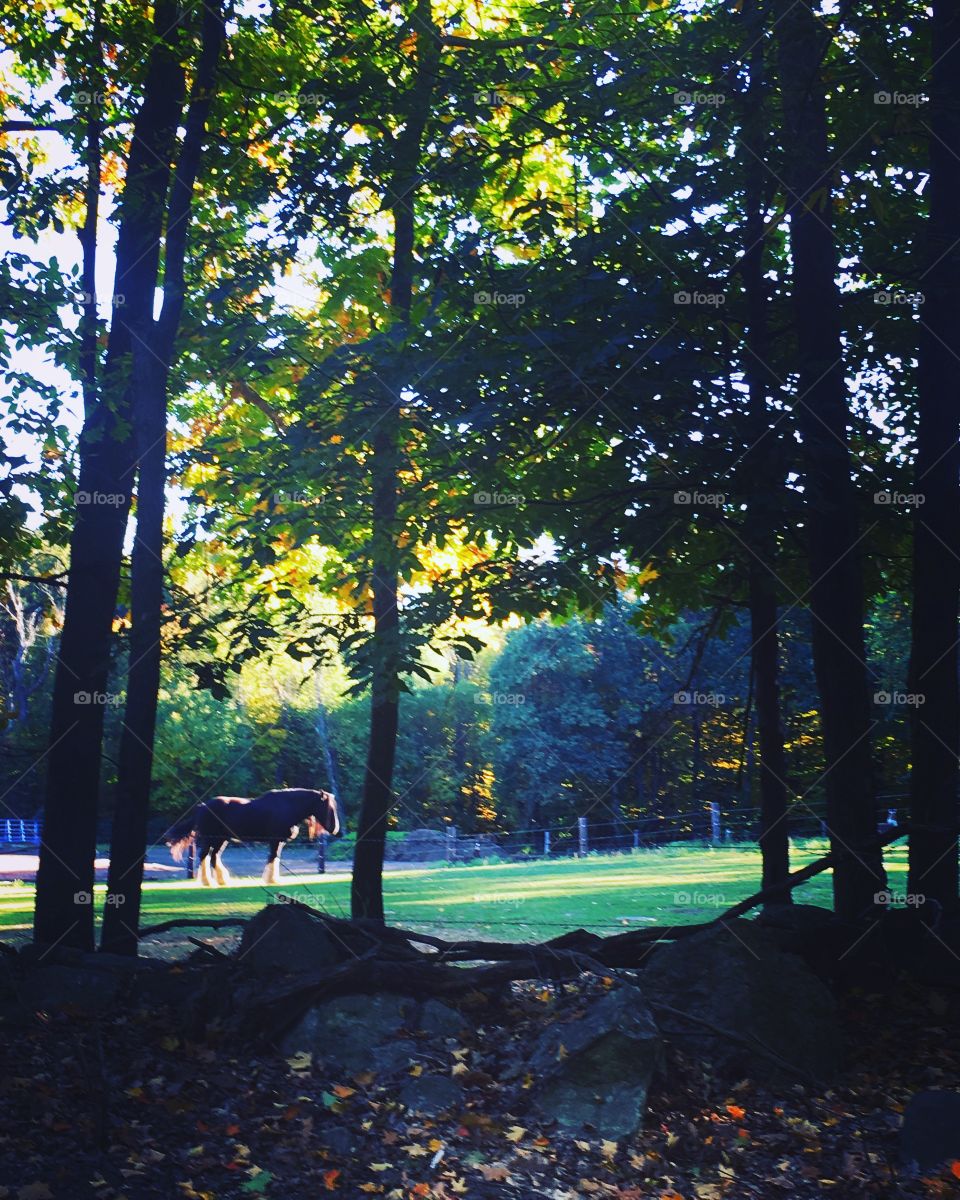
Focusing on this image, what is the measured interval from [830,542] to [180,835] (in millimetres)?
13778

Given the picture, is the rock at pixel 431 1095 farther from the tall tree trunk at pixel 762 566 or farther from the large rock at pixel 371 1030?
the tall tree trunk at pixel 762 566

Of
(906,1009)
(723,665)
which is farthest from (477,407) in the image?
(723,665)

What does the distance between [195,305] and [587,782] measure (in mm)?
23039

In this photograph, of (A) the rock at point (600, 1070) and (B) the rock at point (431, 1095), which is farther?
(B) the rock at point (431, 1095)

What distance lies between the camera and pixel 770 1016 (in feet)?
24.9

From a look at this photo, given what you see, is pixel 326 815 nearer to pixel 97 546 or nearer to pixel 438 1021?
pixel 97 546

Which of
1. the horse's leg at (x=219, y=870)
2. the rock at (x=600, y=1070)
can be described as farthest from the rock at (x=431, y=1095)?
the horse's leg at (x=219, y=870)

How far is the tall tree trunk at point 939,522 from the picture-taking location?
9391mm

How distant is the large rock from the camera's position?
721 centimetres

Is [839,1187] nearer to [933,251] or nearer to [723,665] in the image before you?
[933,251]

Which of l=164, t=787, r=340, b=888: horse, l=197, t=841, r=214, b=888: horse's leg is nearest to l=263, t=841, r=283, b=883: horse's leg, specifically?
l=164, t=787, r=340, b=888: horse

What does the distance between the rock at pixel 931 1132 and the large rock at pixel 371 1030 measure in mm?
2859

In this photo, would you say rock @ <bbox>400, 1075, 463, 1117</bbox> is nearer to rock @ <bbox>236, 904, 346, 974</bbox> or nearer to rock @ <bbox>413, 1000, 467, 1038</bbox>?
rock @ <bbox>413, 1000, 467, 1038</bbox>

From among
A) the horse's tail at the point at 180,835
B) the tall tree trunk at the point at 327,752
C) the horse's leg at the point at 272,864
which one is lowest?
the horse's leg at the point at 272,864
